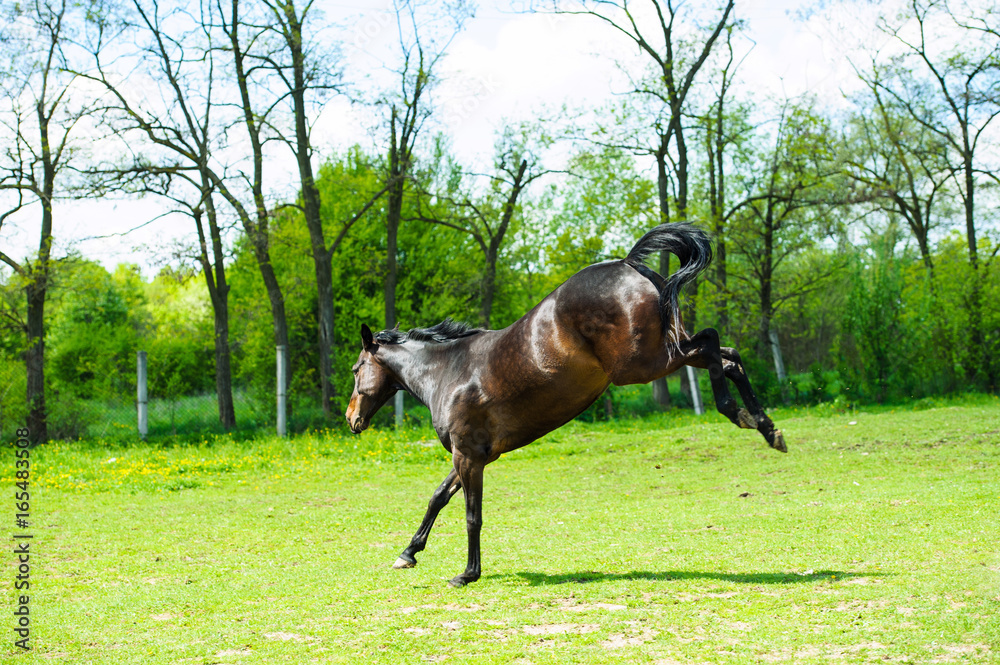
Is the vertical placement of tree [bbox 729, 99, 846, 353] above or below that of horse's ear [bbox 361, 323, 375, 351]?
above

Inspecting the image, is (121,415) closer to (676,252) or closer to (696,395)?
(696,395)

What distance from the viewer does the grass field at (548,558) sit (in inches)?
179

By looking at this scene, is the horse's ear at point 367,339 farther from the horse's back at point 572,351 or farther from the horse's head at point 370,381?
the horse's back at point 572,351

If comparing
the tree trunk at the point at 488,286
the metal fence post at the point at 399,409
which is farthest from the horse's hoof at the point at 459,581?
the tree trunk at the point at 488,286

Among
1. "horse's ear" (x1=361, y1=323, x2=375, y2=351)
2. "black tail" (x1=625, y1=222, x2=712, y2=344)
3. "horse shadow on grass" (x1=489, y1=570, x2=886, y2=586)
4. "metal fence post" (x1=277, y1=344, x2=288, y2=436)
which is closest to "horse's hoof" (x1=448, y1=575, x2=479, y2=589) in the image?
"horse shadow on grass" (x1=489, y1=570, x2=886, y2=586)

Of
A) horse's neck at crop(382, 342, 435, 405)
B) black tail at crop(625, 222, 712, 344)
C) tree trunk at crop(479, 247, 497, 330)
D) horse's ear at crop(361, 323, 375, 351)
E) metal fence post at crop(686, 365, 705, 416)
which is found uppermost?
tree trunk at crop(479, 247, 497, 330)

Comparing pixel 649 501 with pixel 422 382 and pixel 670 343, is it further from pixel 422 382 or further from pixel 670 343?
pixel 670 343

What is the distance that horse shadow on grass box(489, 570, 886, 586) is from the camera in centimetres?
575

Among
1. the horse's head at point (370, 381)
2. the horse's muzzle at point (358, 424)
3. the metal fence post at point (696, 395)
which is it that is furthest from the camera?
the metal fence post at point (696, 395)

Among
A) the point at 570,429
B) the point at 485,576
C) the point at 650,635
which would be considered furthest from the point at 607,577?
the point at 570,429

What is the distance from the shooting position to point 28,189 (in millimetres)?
17844

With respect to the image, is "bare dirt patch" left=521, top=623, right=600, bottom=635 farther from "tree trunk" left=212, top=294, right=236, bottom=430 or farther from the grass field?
"tree trunk" left=212, top=294, right=236, bottom=430

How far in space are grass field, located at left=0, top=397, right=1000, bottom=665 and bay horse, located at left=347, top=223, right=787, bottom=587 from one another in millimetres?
1023

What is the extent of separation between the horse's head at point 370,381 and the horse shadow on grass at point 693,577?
6.19 feet
